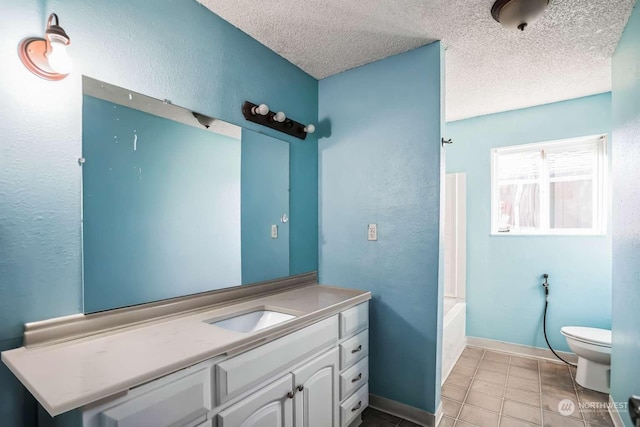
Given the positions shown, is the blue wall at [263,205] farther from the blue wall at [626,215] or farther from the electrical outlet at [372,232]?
the blue wall at [626,215]

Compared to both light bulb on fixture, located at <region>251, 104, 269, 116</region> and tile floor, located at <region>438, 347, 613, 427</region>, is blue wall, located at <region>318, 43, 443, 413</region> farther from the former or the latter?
light bulb on fixture, located at <region>251, 104, 269, 116</region>

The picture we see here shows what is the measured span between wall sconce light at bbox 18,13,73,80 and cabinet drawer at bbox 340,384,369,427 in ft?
6.73

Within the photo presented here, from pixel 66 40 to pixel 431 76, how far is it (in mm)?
1877

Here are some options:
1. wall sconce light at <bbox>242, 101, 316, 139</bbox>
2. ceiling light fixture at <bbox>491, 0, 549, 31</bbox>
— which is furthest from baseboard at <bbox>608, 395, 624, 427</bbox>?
wall sconce light at <bbox>242, 101, 316, 139</bbox>

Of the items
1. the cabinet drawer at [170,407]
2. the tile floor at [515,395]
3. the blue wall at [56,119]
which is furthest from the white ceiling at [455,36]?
the tile floor at [515,395]

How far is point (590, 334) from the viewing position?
244cm

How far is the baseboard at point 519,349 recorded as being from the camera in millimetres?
2803

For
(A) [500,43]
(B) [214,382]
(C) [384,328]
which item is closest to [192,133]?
(B) [214,382]

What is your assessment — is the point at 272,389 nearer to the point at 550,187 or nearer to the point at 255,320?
the point at 255,320

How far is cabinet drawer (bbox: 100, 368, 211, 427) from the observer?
83 cm

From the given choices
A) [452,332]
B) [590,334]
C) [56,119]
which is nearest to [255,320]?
[56,119]

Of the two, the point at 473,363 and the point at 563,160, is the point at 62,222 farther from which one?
the point at 563,160

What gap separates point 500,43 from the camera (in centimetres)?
192

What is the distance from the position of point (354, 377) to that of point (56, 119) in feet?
6.43
